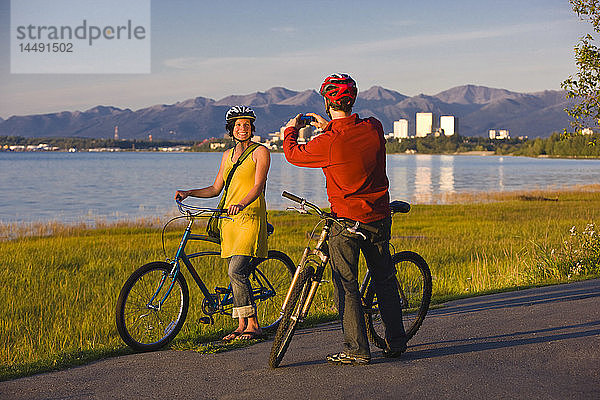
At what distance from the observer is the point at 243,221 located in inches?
281

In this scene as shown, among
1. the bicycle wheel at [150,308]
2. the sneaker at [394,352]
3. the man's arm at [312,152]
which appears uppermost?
the man's arm at [312,152]

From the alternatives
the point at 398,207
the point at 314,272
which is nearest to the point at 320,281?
the point at 314,272

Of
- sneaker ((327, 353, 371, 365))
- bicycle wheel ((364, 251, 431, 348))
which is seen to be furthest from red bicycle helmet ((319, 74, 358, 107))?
sneaker ((327, 353, 371, 365))

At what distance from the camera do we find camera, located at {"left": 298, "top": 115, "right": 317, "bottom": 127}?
6.16 m

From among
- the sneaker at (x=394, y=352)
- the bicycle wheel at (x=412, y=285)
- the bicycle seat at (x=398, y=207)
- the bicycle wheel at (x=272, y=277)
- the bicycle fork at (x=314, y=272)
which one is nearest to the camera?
the bicycle fork at (x=314, y=272)

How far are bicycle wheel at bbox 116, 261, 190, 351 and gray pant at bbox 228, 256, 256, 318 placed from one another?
49cm

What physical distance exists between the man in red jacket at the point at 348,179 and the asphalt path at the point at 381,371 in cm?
44

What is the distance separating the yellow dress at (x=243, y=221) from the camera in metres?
7.10

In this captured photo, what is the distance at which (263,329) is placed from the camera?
25.0 ft

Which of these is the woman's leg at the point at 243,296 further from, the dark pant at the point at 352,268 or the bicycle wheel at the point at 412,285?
the dark pant at the point at 352,268

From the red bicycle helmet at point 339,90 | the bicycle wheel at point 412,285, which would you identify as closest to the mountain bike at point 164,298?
the bicycle wheel at point 412,285

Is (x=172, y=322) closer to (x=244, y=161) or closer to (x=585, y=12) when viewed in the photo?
(x=244, y=161)

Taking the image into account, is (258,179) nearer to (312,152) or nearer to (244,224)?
(244,224)

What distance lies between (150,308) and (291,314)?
1.61 meters
